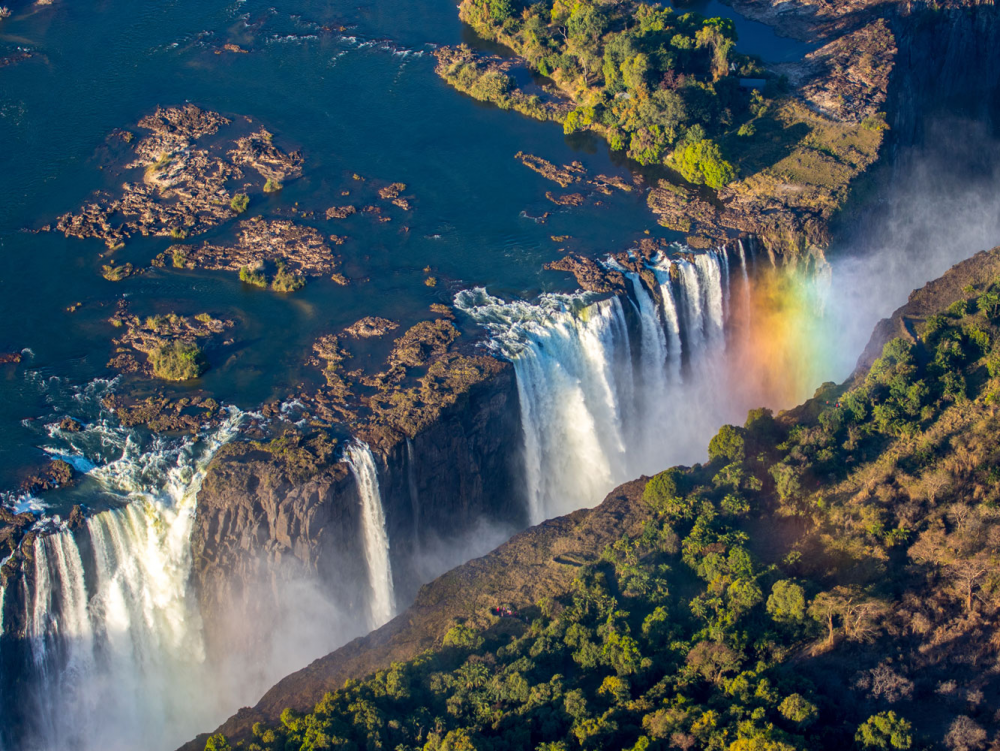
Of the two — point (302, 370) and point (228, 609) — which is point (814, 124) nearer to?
point (302, 370)

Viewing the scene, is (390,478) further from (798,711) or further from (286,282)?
(798,711)

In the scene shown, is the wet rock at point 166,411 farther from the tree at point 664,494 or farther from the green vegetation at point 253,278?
the tree at point 664,494

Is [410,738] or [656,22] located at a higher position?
[656,22]

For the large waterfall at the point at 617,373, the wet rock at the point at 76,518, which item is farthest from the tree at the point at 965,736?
the wet rock at the point at 76,518

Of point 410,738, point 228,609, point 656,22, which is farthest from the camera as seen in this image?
point 656,22

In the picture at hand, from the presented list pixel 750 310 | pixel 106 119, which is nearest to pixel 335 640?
pixel 750 310

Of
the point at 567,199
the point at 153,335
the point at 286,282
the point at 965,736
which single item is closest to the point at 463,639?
the point at 965,736

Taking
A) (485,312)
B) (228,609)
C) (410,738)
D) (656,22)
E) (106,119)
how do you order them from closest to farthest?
(410,738) < (228,609) < (485,312) < (106,119) < (656,22)
